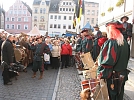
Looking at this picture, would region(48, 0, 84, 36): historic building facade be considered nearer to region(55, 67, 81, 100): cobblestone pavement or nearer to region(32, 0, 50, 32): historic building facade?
region(32, 0, 50, 32): historic building facade

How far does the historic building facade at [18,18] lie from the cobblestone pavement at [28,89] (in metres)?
56.3

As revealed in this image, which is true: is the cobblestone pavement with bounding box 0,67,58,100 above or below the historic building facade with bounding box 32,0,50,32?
below

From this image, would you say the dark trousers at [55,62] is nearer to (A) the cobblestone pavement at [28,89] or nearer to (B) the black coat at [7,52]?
(A) the cobblestone pavement at [28,89]

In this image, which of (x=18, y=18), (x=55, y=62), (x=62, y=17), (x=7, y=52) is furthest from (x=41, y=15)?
(x=7, y=52)

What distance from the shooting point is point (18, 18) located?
62.7 metres

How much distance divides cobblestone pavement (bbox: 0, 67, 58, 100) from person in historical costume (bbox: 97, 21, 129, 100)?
246 centimetres

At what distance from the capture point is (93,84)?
12.6ft

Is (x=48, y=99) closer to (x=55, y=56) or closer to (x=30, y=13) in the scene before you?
(x=55, y=56)

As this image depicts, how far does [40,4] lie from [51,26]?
7.94 metres

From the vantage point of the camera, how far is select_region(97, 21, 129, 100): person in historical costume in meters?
3.55

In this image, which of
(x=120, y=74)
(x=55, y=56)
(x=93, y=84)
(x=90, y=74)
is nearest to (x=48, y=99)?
(x=90, y=74)

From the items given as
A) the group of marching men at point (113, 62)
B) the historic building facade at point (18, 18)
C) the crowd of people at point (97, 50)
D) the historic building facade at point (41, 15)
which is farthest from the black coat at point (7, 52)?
the historic building facade at point (18, 18)

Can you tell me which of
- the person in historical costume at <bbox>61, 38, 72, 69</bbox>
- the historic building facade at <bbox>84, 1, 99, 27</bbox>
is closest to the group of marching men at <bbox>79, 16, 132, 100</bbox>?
the person in historical costume at <bbox>61, 38, 72, 69</bbox>

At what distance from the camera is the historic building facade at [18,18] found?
62.5 metres
